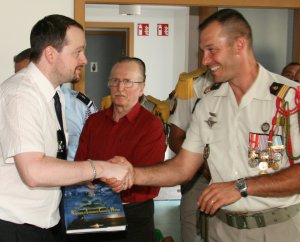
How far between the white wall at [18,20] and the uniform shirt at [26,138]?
1624 mm

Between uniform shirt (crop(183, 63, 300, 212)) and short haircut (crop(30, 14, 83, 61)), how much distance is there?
701 millimetres

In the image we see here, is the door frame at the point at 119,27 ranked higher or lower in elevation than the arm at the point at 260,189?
higher

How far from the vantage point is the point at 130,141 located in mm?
2520

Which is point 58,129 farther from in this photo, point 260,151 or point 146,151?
point 260,151

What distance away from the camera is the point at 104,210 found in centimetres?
203

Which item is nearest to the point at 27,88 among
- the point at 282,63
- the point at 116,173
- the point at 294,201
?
the point at 116,173

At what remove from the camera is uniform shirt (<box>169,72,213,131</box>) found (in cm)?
282

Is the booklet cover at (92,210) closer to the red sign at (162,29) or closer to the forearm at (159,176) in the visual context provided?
the forearm at (159,176)

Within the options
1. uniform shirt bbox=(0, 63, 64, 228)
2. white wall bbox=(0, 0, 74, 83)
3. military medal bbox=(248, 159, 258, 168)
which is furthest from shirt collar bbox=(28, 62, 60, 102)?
white wall bbox=(0, 0, 74, 83)

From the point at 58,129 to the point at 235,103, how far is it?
0.79 meters

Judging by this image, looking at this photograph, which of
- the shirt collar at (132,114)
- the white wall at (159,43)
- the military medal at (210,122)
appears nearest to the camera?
the military medal at (210,122)

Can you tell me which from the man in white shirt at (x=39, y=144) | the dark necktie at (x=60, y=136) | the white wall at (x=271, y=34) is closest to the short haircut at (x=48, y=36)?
the man in white shirt at (x=39, y=144)

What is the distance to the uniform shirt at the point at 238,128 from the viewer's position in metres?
1.96

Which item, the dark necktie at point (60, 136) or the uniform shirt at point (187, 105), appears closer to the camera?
the dark necktie at point (60, 136)
